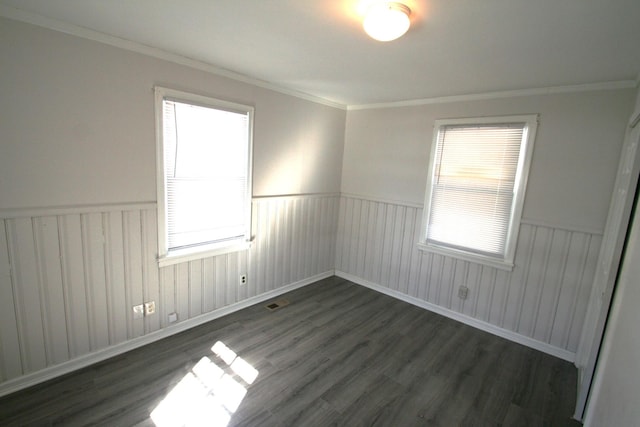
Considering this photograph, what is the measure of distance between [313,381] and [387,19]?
2.51 m

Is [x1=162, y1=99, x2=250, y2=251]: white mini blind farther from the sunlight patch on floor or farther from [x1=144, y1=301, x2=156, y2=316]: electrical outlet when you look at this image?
the sunlight patch on floor

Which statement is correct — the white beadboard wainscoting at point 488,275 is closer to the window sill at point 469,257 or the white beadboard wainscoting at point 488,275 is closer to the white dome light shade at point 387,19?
the window sill at point 469,257

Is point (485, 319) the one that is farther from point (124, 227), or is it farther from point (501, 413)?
point (124, 227)

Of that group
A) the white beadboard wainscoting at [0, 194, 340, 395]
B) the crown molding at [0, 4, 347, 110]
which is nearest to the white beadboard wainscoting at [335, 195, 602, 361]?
the white beadboard wainscoting at [0, 194, 340, 395]

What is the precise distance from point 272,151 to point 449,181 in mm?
2074

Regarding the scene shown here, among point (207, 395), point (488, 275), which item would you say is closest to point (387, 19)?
point (207, 395)

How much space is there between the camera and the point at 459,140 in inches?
→ 132

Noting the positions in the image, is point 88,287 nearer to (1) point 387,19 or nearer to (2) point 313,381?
(2) point 313,381

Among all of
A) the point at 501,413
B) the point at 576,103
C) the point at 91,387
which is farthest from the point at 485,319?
the point at 91,387

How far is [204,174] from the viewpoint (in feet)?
9.41

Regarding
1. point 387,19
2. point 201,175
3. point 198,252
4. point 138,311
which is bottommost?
point 138,311

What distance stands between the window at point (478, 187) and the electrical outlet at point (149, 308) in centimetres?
296

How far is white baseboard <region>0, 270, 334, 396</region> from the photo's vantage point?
209 cm

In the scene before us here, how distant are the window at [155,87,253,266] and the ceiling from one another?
1.50 feet
